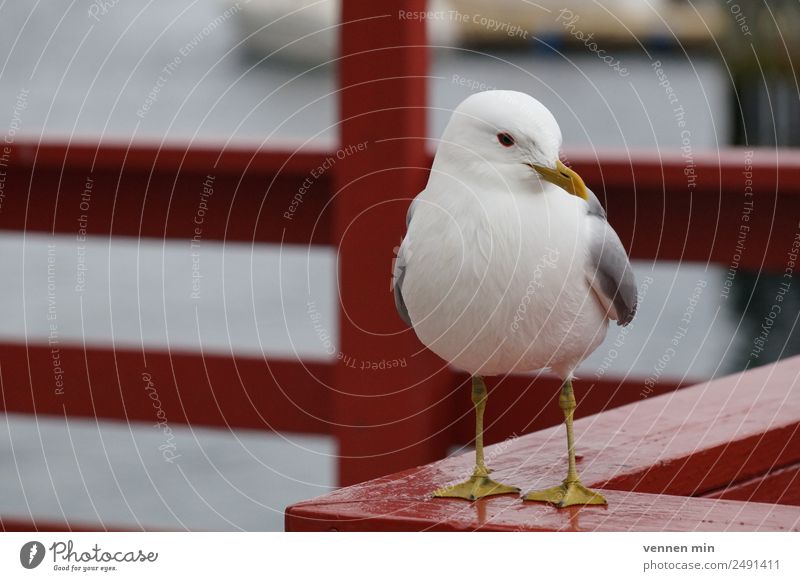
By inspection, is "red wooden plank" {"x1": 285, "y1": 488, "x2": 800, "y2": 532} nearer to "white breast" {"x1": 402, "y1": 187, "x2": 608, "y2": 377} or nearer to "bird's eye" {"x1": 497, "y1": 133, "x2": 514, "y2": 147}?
"white breast" {"x1": 402, "y1": 187, "x2": 608, "y2": 377}

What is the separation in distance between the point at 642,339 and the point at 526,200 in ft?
8.57

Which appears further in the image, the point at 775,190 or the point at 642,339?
the point at 642,339

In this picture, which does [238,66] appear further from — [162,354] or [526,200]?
[526,200]

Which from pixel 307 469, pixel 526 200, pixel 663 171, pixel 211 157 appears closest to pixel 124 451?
pixel 307 469

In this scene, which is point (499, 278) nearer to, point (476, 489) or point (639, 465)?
point (476, 489)

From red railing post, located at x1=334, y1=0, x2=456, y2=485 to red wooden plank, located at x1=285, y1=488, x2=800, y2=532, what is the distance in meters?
0.70

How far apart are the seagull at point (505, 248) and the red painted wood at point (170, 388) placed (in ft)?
3.45

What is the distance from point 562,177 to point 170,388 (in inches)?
50.7

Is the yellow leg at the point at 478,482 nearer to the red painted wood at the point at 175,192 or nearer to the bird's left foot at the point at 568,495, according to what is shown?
the bird's left foot at the point at 568,495

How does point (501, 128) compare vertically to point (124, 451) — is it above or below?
above

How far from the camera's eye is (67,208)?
5.87 feet

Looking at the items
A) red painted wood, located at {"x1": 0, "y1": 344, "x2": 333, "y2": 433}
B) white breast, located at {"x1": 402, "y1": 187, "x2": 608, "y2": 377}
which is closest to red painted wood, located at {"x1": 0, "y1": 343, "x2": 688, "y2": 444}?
red painted wood, located at {"x1": 0, "y1": 344, "x2": 333, "y2": 433}
